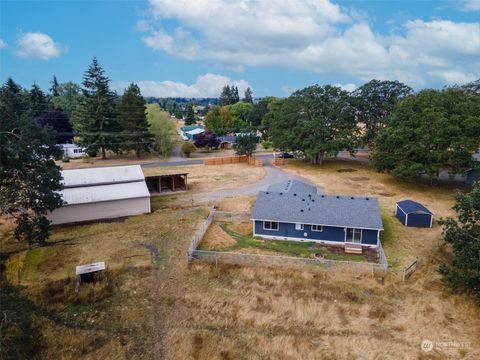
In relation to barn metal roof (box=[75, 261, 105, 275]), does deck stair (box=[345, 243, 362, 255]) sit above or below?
below

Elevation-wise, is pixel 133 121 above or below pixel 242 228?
above

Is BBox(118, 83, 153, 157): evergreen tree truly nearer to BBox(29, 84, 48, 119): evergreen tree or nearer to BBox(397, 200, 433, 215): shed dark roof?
BBox(29, 84, 48, 119): evergreen tree

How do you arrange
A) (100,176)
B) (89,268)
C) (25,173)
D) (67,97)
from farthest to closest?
(67,97) → (100,176) → (25,173) → (89,268)

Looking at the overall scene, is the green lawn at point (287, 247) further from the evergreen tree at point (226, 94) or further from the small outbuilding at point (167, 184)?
the evergreen tree at point (226, 94)

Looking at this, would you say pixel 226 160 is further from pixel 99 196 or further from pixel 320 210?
pixel 320 210

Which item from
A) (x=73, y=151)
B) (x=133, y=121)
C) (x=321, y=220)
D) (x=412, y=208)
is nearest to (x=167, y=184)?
(x=133, y=121)

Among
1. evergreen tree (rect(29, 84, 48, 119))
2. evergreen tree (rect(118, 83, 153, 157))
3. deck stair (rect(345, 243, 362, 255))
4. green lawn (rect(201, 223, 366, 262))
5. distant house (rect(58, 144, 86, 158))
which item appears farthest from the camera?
evergreen tree (rect(29, 84, 48, 119))

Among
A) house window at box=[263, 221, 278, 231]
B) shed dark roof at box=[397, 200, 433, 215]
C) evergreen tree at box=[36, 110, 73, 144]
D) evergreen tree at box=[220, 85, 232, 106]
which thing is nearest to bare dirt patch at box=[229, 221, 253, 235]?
house window at box=[263, 221, 278, 231]
